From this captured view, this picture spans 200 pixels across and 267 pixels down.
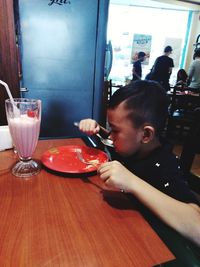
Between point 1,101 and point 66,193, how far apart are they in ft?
3.94

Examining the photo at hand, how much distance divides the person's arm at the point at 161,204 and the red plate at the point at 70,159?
16 centimetres

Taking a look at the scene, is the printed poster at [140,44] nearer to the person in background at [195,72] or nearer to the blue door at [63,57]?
the person in background at [195,72]

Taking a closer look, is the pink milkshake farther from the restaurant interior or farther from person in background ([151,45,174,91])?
person in background ([151,45,174,91])

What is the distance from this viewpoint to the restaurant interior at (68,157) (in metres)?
0.46

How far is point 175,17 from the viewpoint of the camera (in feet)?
21.1

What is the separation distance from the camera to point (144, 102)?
812mm

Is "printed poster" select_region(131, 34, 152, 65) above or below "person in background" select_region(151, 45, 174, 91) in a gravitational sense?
above

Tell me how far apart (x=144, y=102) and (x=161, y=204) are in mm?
371

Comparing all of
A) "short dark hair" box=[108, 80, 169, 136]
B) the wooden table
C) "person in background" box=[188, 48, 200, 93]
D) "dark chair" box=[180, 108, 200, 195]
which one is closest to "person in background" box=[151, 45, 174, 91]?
"person in background" box=[188, 48, 200, 93]

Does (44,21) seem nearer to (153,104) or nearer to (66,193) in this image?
(153,104)

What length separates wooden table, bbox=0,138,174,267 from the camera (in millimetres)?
438

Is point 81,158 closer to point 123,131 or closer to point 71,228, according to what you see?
point 123,131

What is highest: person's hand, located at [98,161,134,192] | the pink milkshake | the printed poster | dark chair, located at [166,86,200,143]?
the printed poster

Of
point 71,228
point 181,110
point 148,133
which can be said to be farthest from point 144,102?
point 181,110
